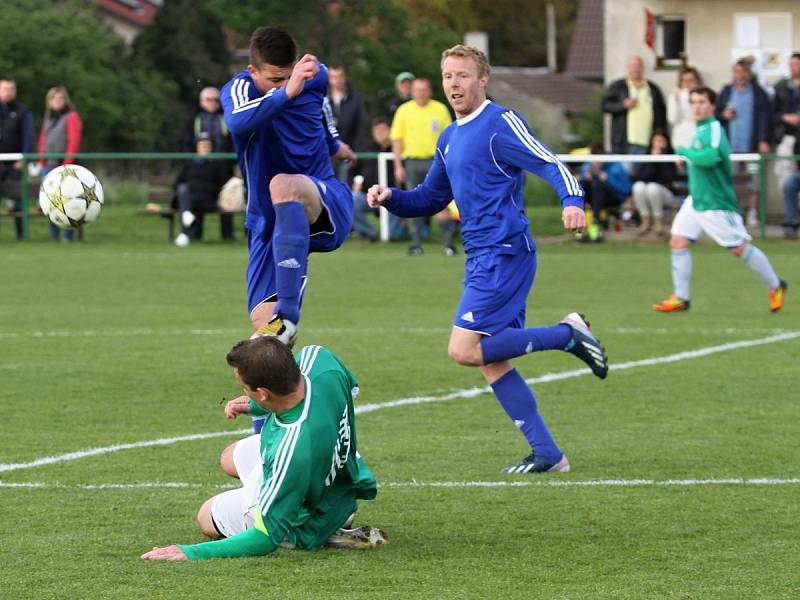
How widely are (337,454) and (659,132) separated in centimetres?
1653

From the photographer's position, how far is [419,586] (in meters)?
5.50

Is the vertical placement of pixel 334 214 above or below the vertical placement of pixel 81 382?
above

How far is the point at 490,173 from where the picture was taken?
758 centimetres

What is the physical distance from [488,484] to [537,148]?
1536mm

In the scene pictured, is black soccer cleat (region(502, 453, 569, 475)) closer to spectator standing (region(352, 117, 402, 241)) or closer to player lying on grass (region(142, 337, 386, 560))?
player lying on grass (region(142, 337, 386, 560))

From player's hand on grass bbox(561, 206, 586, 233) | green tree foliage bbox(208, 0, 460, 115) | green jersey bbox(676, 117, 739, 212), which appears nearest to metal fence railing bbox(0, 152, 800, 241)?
green jersey bbox(676, 117, 739, 212)

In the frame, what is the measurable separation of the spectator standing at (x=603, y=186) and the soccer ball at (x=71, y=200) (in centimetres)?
1310

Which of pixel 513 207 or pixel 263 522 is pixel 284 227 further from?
pixel 263 522

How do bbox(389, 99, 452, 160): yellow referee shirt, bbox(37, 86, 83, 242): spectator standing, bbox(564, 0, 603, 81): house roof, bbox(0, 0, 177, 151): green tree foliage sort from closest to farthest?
1. bbox(389, 99, 452, 160): yellow referee shirt
2. bbox(37, 86, 83, 242): spectator standing
3. bbox(0, 0, 177, 151): green tree foliage
4. bbox(564, 0, 603, 81): house roof

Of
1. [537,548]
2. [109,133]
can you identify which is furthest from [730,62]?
[109,133]

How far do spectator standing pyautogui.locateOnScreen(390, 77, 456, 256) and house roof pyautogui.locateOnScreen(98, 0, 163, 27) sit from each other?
3919cm

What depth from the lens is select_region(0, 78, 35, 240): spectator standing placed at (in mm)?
21250

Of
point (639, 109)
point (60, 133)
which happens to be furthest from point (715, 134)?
point (60, 133)

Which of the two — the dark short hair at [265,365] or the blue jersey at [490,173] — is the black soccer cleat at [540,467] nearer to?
the blue jersey at [490,173]
